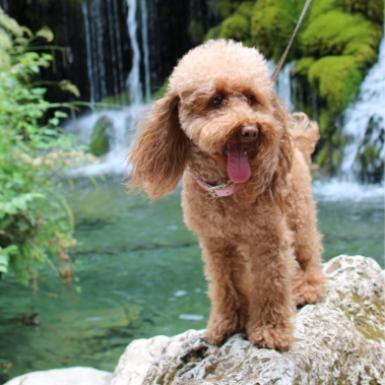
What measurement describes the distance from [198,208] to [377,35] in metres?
8.97

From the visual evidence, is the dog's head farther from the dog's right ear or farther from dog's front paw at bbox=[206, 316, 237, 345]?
dog's front paw at bbox=[206, 316, 237, 345]

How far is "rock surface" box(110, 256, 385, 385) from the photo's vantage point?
9.52 feet

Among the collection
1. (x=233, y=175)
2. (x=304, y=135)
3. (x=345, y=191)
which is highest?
(x=233, y=175)

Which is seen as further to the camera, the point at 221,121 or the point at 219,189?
the point at 219,189

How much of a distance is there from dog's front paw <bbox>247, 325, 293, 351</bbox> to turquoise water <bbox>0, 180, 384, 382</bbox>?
8.21 ft

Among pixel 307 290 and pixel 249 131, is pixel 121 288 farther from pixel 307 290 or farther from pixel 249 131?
pixel 249 131

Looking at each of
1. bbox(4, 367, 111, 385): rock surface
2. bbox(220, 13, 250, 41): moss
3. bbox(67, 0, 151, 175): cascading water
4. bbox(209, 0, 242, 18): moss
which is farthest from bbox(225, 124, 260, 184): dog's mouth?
bbox(67, 0, 151, 175): cascading water

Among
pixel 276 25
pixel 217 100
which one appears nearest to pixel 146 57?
pixel 276 25

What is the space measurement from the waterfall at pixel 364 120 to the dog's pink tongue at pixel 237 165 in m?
8.05

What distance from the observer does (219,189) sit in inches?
111

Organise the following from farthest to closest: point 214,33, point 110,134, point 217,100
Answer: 1. point 110,134
2. point 214,33
3. point 217,100

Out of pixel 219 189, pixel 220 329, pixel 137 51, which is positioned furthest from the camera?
pixel 137 51

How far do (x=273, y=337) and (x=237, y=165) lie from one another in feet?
2.70

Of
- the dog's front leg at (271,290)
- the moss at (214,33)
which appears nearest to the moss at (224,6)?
the moss at (214,33)
